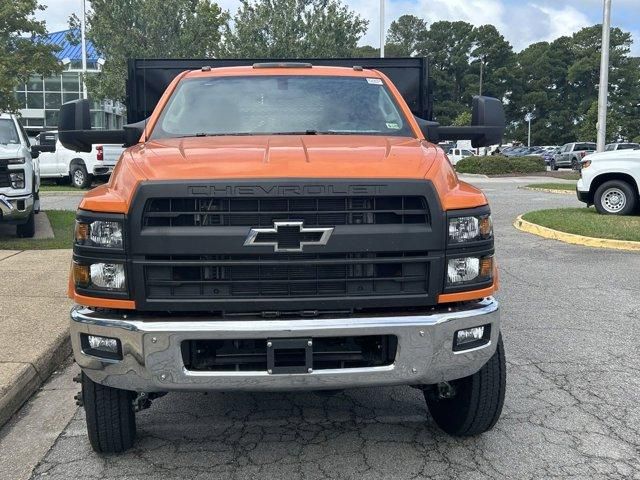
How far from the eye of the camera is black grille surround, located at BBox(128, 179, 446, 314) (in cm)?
314

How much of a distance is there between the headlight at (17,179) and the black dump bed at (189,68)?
12.5 ft

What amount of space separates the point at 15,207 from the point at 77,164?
1328cm

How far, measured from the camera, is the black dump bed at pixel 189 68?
694 cm

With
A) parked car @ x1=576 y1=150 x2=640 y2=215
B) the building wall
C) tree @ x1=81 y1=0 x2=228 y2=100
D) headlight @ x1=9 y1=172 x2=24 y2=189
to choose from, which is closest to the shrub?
tree @ x1=81 y1=0 x2=228 y2=100

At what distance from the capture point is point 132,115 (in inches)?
Answer: 273

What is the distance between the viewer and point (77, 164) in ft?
74.2

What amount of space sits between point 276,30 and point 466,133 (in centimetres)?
2534

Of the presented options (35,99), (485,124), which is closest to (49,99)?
(35,99)

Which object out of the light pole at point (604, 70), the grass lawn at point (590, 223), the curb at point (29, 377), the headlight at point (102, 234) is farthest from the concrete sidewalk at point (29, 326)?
the light pole at point (604, 70)

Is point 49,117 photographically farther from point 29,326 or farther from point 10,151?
point 29,326

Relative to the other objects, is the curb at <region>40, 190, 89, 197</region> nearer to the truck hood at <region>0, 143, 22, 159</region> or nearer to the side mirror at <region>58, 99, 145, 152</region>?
the truck hood at <region>0, 143, 22, 159</region>

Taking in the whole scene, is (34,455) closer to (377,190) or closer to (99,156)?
(377,190)

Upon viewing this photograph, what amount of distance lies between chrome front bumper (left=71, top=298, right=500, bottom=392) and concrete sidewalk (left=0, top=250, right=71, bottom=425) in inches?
54.7

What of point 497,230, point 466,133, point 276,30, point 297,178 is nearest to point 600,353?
point 466,133
